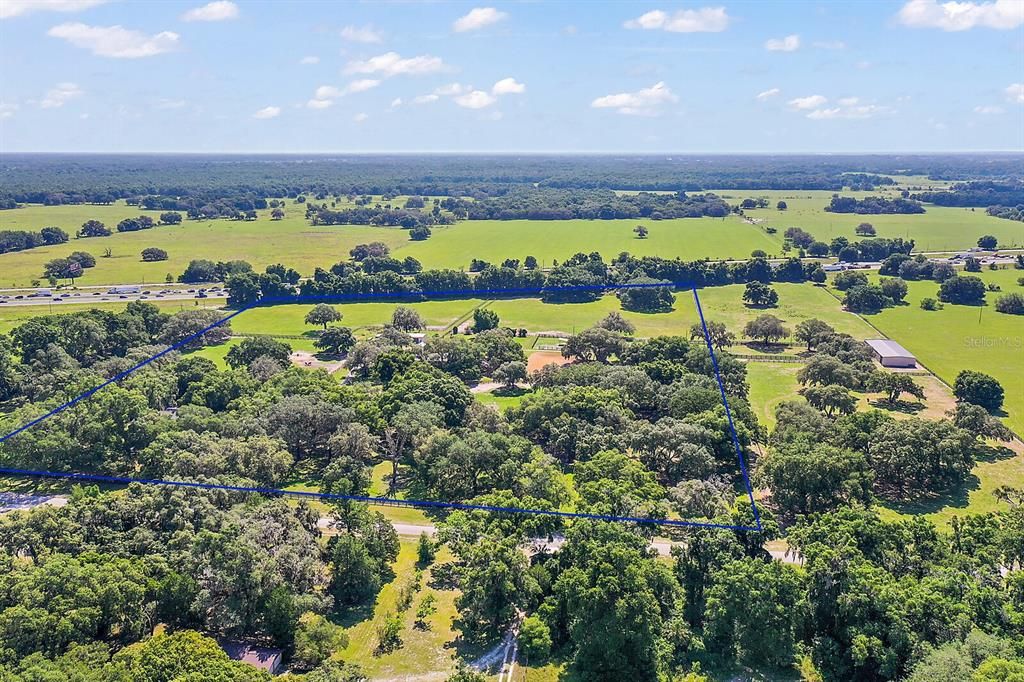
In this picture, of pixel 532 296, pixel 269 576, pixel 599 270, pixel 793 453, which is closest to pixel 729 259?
pixel 599 270

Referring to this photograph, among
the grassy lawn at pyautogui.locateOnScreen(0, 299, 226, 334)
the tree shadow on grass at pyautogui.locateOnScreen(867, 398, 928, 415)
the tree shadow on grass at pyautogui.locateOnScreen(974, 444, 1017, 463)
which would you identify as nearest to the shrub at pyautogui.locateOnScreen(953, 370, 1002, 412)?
the tree shadow on grass at pyautogui.locateOnScreen(867, 398, 928, 415)

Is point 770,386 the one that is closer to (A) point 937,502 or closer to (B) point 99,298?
(A) point 937,502

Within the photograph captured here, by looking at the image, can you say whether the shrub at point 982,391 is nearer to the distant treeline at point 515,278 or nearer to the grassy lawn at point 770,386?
the grassy lawn at point 770,386

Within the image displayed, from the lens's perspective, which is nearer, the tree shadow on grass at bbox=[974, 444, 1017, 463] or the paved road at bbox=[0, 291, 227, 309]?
the tree shadow on grass at bbox=[974, 444, 1017, 463]

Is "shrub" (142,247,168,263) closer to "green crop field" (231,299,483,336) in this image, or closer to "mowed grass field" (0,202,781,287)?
"mowed grass field" (0,202,781,287)

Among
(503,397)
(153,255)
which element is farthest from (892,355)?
(153,255)

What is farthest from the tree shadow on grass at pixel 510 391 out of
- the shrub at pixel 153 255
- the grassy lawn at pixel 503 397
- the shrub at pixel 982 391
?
the shrub at pixel 153 255
